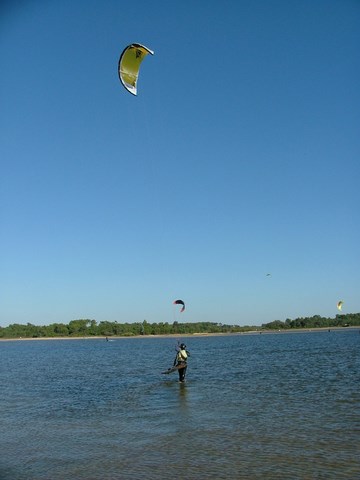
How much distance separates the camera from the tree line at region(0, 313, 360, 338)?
530 ft

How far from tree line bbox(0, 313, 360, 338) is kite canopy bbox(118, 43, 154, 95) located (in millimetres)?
149958

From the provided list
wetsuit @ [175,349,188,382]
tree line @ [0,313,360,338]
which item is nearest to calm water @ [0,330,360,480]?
wetsuit @ [175,349,188,382]

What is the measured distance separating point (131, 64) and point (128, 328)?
155305mm

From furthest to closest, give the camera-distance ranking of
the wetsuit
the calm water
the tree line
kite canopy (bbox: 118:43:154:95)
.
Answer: the tree line
the wetsuit
kite canopy (bbox: 118:43:154:95)
the calm water

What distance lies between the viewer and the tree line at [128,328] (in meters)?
162

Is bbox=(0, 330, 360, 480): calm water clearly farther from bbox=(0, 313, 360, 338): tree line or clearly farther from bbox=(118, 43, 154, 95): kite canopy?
bbox=(0, 313, 360, 338): tree line

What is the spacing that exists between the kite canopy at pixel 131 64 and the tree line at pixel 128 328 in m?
150

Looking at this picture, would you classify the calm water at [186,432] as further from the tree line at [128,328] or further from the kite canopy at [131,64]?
the tree line at [128,328]

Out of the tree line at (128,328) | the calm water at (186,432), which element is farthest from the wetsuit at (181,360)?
the tree line at (128,328)

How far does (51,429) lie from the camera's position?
1143cm

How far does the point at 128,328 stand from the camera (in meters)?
163

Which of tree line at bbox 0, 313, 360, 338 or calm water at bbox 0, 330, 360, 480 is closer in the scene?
calm water at bbox 0, 330, 360, 480

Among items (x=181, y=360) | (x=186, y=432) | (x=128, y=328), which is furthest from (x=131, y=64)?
(x=128, y=328)

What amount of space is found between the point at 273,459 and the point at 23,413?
8404 mm
